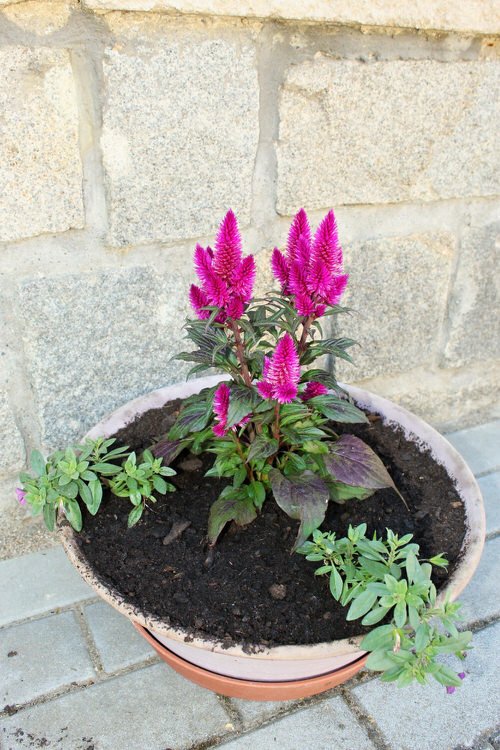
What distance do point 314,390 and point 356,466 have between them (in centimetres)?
17

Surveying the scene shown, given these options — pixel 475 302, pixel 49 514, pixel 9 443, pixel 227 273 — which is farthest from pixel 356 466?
pixel 475 302

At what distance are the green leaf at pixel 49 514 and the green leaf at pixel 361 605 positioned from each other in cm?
64

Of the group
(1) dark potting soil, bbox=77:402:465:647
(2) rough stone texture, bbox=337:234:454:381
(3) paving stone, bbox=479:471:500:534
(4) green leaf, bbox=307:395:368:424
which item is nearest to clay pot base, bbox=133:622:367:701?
(1) dark potting soil, bbox=77:402:465:647

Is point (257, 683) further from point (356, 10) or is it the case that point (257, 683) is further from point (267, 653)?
point (356, 10)

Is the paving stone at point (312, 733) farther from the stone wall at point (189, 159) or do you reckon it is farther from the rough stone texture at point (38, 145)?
the rough stone texture at point (38, 145)

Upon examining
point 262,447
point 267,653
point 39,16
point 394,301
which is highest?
point 39,16

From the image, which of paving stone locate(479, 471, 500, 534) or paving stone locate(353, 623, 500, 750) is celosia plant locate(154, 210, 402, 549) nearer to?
paving stone locate(353, 623, 500, 750)

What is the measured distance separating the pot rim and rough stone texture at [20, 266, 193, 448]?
0.10 meters

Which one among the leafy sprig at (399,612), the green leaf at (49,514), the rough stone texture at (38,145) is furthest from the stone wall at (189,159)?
the leafy sprig at (399,612)

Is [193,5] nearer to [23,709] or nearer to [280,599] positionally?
[280,599]

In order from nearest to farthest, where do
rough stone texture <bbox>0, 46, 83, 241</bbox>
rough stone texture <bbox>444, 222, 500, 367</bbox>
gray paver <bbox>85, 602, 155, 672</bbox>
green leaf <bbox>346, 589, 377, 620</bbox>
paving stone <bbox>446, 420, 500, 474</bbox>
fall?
green leaf <bbox>346, 589, 377, 620</bbox>
rough stone texture <bbox>0, 46, 83, 241</bbox>
gray paver <bbox>85, 602, 155, 672</bbox>
rough stone texture <bbox>444, 222, 500, 367</bbox>
paving stone <bbox>446, 420, 500, 474</bbox>

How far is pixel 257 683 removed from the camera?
4.30 feet

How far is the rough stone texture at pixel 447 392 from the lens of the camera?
2.20m

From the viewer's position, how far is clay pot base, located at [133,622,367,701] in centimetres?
132
